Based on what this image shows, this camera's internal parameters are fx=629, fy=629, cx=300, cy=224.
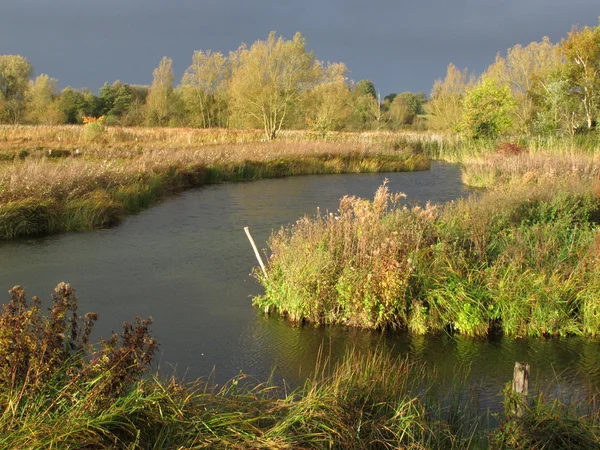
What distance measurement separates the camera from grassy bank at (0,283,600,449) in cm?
381

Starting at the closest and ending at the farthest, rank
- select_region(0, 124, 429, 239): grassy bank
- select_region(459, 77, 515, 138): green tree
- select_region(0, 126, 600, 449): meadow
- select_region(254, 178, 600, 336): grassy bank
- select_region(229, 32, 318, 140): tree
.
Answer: select_region(0, 126, 600, 449): meadow, select_region(254, 178, 600, 336): grassy bank, select_region(0, 124, 429, 239): grassy bank, select_region(459, 77, 515, 138): green tree, select_region(229, 32, 318, 140): tree

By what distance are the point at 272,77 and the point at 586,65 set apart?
1633cm

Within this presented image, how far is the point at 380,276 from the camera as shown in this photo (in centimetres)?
714

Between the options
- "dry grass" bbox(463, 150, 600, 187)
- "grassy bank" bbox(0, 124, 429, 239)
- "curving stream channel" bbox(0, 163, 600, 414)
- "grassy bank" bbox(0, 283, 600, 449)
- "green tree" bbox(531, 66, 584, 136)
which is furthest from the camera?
"green tree" bbox(531, 66, 584, 136)

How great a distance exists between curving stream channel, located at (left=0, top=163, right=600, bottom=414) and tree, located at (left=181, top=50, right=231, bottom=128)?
37.2m

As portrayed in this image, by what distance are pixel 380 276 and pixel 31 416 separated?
4202 millimetres

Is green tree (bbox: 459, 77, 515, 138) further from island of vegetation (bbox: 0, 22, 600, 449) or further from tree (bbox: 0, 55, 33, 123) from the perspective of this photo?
tree (bbox: 0, 55, 33, 123)

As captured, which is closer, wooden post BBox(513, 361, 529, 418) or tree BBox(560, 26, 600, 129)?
wooden post BBox(513, 361, 529, 418)

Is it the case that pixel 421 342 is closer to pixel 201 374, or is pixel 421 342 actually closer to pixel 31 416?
pixel 201 374

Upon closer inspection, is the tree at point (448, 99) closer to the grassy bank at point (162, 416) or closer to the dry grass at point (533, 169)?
the dry grass at point (533, 169)

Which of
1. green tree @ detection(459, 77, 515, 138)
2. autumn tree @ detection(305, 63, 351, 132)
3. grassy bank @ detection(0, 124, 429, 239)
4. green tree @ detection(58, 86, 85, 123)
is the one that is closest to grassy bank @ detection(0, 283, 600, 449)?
grassy bank @ detection(0, 124, 429, 239)

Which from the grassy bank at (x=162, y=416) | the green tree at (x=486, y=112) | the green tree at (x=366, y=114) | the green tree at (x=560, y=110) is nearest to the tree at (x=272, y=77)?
the green tree at (x=486, y=112)

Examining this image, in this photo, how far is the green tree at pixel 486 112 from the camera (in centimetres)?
3297

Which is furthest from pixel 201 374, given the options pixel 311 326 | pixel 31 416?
pixel 31 416
